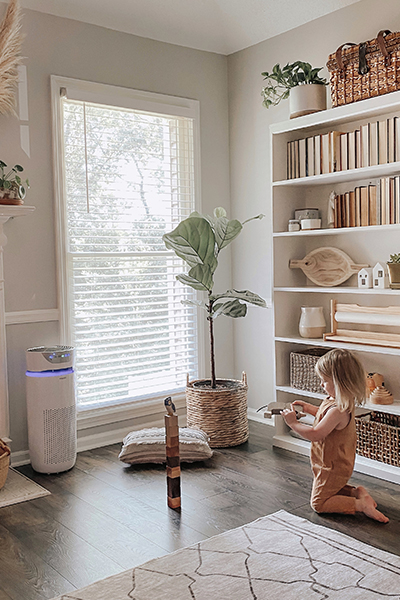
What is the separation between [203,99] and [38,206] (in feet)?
5.02

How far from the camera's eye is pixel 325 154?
3.51 metres

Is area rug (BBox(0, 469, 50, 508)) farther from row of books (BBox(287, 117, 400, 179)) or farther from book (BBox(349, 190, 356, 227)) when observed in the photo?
row of books (BBox(287, 117, 400, 179))

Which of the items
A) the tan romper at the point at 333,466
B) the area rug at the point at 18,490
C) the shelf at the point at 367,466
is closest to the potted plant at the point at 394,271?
the tan romper at the point at 333,466

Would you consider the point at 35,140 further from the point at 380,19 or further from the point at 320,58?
the point at 380,19

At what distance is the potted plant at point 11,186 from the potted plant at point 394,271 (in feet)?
6.71

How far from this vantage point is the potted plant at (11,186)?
10.9ft

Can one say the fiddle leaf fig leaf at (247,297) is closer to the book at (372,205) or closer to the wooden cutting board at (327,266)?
the wooden cutting board at (327,266)

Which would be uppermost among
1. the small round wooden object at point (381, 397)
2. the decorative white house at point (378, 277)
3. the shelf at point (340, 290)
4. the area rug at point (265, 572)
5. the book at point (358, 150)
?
the book at point (358, 150)

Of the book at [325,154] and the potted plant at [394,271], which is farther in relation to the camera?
the book at [325,154]

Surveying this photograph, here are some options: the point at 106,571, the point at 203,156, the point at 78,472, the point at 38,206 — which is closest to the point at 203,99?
the point at 203,156

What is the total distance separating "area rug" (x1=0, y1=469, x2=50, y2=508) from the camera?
305 cm

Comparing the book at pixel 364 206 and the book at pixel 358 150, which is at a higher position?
the book at pixel 358 150

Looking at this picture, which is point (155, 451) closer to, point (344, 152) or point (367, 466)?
point (367, 466)

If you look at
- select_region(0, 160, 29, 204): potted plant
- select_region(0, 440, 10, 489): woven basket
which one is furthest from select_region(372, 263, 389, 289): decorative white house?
select_region(0, 440, 10, 489): woven basket
